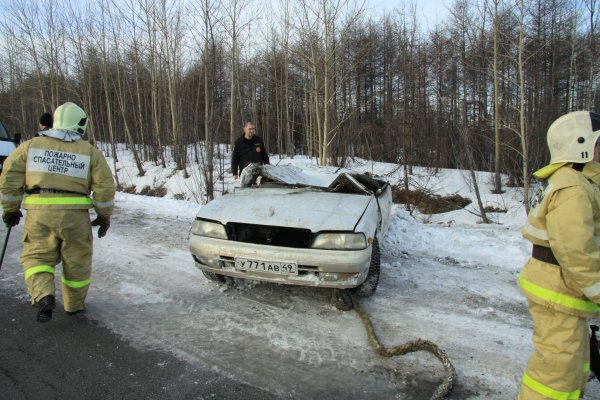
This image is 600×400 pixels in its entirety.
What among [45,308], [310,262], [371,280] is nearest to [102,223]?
[45,308]

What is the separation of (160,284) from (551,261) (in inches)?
138

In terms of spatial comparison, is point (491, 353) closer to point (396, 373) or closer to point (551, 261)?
point (396, 373)

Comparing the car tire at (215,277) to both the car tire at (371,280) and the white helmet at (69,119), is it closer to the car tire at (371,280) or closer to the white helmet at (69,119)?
the car tire at (371,280)

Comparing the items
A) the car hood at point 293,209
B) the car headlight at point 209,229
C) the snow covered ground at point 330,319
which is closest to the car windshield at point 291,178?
the car hood at point 293,209

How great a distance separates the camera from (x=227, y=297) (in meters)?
3.73

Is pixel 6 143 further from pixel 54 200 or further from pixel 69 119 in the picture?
pixel 54 200

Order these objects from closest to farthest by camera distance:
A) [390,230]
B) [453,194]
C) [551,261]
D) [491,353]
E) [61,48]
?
[551,261]
[491,353]
[390,230]
[453,194]
[61,48]

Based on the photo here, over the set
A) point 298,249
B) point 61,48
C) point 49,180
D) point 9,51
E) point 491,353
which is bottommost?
point 491,353

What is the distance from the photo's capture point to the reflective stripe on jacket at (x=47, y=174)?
3.02 meters

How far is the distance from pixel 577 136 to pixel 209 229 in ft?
9.16

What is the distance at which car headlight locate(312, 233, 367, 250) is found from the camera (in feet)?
10.4

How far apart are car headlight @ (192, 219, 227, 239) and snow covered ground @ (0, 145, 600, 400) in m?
0.65

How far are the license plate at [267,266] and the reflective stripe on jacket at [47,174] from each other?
1.36 metres

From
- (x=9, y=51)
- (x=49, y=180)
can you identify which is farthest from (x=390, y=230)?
(x=9, y=51)
